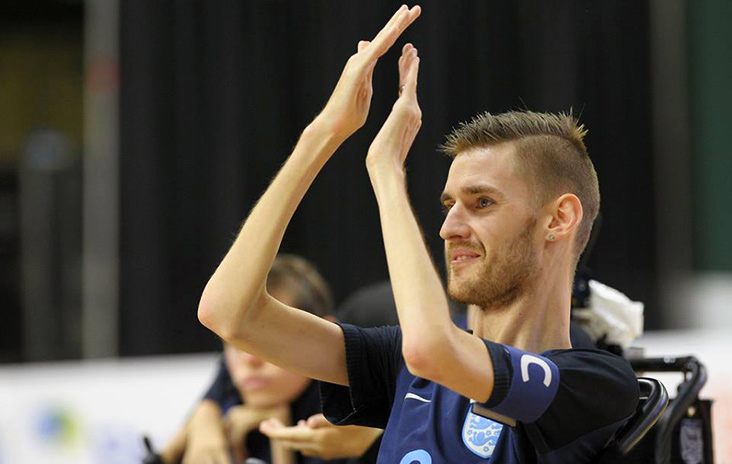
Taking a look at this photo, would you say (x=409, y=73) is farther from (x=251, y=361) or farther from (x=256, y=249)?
(x=251, y=361)

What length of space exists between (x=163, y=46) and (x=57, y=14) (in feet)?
6.82

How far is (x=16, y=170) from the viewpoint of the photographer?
263 inches

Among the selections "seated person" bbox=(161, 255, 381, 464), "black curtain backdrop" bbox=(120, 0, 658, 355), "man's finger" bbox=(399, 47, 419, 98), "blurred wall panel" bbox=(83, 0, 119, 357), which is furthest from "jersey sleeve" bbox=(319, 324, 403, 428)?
"blurred wall panel" bbox=(83, 0, 119, 357)

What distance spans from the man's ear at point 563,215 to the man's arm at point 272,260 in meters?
0.39

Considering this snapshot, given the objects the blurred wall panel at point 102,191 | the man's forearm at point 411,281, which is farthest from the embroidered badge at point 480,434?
the blurred wall panel at point 102,191

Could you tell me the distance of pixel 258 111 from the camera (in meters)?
5.91

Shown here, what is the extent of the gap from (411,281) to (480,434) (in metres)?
0.35

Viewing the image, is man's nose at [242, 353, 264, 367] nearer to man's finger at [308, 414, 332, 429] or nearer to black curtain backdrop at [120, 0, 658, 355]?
man's finger at [308, 414, 332, 429]

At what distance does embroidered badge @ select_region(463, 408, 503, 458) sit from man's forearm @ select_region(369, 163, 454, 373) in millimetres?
265

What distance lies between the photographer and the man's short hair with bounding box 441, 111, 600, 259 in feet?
6.19

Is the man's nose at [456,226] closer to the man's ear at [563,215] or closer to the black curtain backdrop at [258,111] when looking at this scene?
the man's ear at [563,215]

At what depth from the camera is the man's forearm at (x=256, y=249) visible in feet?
6.08

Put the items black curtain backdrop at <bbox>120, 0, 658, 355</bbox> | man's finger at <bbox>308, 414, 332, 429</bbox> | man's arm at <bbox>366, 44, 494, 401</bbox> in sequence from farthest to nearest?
black curtain backdrop at <bbox>120, 0, 658, 355</bbox>
man's finger at <bbox>308, 414, 332, 429</bbox>
man's arm at <bbox>366, 44, 494, 401</bbox>

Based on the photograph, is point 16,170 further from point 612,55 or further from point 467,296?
point 467,296
